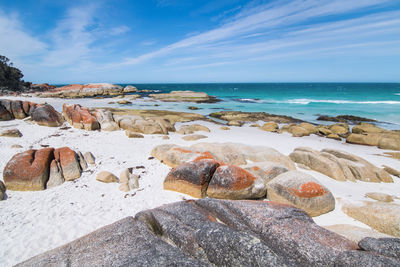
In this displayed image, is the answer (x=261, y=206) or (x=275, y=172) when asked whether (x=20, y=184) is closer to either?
(x=261, y=206)

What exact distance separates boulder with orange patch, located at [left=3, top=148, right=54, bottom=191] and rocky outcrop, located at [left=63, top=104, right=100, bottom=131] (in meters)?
9.22

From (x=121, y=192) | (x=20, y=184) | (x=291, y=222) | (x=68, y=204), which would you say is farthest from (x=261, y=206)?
(x=20, y=184)

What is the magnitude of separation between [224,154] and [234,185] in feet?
13.7

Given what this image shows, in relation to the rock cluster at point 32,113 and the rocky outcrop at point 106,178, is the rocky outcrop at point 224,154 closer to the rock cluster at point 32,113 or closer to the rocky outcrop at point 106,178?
the rocky outcrop at point 106,178

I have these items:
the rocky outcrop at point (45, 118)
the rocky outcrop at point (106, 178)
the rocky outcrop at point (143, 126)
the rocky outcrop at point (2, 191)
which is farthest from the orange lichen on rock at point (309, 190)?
the rocky outcrop at point (45, 118)

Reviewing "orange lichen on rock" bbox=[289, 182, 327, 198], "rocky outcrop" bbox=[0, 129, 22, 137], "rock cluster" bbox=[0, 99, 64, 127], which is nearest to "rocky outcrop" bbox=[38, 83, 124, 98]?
"rock cluster" bbox=[0, 99, 64, 127]

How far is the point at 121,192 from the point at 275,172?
6.46 meters

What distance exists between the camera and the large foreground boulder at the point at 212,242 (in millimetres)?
3271

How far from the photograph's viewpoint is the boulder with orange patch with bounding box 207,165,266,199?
7.11m

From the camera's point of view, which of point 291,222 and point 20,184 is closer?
point 291,222

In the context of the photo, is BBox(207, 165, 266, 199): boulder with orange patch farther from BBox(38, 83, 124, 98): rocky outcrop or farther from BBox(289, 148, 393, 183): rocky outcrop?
BBox(38, 83, 124, 98): rocky outcrop

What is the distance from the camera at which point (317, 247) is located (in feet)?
12.1

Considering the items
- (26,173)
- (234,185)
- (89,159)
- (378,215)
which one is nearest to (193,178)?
(234,185)

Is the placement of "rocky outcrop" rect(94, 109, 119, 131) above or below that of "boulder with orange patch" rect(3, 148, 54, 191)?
above
